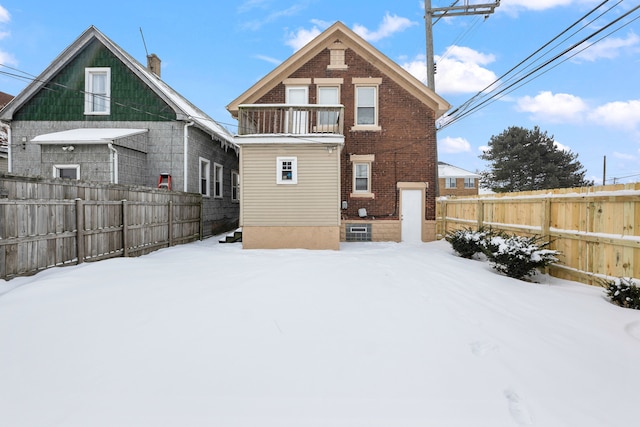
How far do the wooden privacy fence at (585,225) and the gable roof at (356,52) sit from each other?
666 centimetres

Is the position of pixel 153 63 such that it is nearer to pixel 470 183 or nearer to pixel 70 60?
pixel 70 60

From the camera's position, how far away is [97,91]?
552 inches

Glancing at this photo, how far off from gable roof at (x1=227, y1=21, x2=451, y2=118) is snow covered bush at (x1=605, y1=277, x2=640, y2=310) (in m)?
10.7

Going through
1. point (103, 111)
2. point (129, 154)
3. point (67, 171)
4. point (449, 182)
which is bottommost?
point (67, 171)

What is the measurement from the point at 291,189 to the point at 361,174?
4.24 metres

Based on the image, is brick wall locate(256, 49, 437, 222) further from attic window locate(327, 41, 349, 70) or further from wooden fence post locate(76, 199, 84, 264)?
wooden fence post locate(76, 199, 84, 264)

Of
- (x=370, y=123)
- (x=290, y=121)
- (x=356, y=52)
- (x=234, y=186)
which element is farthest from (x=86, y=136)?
(x=356, y=52)

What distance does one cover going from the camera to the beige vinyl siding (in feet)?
37.3

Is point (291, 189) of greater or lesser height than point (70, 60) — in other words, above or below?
below

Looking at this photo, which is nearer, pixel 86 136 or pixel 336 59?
pixel 86 136

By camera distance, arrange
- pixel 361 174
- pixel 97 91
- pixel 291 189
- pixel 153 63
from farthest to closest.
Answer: pixel 153 63
pixel 361 174
pixel 97 91
pixel 291 189

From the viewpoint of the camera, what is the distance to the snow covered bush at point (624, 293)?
5.23 metres

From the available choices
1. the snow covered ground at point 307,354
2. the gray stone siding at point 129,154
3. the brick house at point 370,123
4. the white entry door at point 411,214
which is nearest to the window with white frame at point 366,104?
the brick house at point 370,123

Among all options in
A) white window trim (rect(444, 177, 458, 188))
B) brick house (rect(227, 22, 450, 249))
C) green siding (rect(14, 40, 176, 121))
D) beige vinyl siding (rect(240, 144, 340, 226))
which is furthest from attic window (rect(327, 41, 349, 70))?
white window trim (rect(444, 177, 458, 188))
